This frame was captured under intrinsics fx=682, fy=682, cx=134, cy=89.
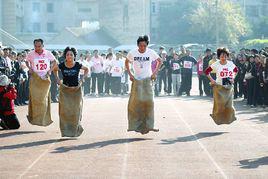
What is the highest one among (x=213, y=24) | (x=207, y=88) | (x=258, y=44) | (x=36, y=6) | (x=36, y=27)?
(x=36, y=6)

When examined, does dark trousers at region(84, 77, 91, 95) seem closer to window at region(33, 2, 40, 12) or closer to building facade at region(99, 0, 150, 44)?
building facade at region(99, 0, 150, 44)

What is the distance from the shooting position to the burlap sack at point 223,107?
48.8 ft

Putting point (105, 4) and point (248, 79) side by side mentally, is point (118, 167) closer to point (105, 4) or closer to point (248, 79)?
point (248, 79)

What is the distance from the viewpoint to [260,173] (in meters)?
9.40

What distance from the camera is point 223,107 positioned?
14859 millimetres

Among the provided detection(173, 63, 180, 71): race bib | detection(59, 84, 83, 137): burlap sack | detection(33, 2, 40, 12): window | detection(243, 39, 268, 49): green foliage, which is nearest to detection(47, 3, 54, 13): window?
detection(33, 2, 40, 12): window

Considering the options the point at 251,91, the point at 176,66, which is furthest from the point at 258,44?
the point at 251,91

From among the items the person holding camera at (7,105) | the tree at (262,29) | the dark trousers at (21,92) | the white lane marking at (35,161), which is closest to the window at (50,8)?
the tree at (262,29)

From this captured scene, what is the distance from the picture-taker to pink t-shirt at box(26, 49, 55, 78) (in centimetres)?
1505

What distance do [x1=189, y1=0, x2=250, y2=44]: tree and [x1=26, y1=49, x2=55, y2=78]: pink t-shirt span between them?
252ft

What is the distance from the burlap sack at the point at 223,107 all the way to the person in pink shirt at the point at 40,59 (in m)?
3.71

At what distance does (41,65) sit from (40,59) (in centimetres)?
17

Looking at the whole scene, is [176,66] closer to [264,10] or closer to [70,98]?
[70,98]

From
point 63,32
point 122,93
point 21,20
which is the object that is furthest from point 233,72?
point 21,20
